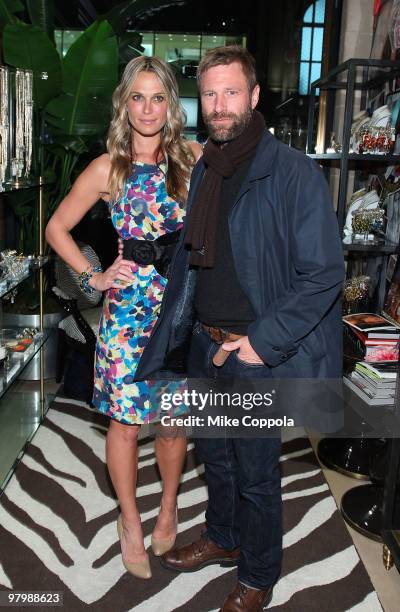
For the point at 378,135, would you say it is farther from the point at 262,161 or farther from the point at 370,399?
the point at 262,161

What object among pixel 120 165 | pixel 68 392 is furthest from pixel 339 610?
pixel 68 392

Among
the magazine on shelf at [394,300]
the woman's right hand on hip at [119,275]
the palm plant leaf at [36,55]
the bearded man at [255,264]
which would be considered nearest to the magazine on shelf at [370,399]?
the magazine on shelf at [394,300]

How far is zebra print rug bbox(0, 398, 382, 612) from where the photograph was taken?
221 centimetres

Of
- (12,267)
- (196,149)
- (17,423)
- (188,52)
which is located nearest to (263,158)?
(196,149)

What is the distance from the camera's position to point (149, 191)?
2.19m

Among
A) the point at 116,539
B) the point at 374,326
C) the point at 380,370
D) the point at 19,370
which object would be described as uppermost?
the point at 374,326

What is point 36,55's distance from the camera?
364cm

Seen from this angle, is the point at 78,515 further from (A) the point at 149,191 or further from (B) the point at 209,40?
(B) the point at 209,40

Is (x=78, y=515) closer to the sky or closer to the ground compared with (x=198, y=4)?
closer to the ground

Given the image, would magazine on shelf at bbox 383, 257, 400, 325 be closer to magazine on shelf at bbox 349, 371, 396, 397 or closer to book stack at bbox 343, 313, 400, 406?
book stack at bbox 343, 313, 400, 406

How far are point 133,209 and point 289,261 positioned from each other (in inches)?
25.5

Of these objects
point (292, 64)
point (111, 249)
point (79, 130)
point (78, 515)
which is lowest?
point (78, 515)

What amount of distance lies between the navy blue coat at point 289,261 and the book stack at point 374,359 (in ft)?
3.10

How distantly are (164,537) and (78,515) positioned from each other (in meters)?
0.46
